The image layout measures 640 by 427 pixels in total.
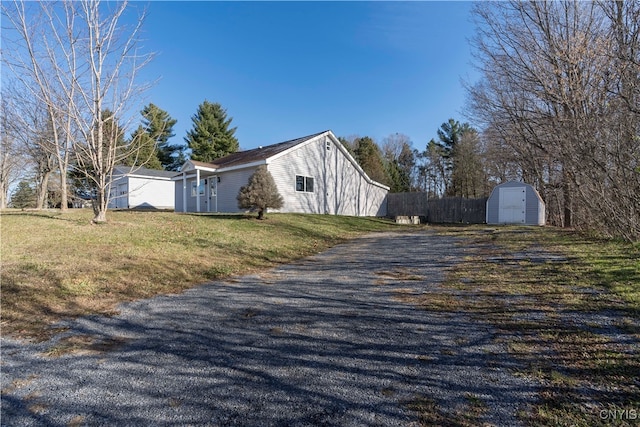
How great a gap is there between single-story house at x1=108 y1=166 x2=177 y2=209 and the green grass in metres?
16.9

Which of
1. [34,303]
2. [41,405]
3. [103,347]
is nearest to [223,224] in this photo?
[34,303]

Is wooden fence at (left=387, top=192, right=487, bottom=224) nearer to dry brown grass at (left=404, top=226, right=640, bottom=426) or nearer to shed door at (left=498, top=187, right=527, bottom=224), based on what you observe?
shed door at (left=498, top=187, right=527, bottom=224)

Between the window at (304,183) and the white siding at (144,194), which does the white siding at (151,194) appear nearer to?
the white siding at (144,194)

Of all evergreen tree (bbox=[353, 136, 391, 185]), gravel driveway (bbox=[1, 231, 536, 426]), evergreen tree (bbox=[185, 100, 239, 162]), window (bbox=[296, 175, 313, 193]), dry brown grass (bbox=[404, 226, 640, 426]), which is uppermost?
evergreen tree (bbox=[185, 100, 239, 162])

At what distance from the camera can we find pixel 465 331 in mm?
3082

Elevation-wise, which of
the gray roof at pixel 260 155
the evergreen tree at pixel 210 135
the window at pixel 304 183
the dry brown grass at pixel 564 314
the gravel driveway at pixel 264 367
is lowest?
the gravel driveway at pixel 264 367

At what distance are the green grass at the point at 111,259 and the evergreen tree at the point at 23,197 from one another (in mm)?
23583

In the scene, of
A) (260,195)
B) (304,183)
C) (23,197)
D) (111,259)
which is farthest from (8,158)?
(111,259)

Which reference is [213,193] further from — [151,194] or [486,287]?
[486,287]

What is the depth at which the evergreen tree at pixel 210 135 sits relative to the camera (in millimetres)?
35281

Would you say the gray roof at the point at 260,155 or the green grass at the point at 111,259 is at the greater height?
the gray roof at the point at 260,155

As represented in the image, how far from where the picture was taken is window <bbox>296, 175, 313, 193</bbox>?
17594 millimetres

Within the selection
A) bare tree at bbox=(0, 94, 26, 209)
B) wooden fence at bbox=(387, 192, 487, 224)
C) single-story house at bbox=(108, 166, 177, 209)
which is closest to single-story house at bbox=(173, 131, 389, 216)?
wooden fence at bbox=(387, 192, 487, 224)

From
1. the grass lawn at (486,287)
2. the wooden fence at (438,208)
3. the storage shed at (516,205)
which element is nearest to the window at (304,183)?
the grass lawn at (486,287)
